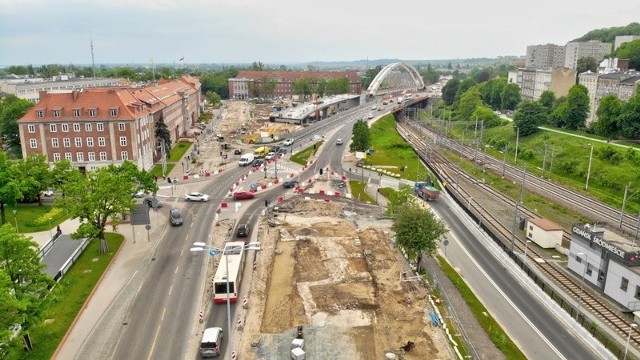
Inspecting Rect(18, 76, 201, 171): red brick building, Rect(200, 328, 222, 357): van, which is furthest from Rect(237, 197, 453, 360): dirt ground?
Rect(18, 76, 201, 171): red brick building

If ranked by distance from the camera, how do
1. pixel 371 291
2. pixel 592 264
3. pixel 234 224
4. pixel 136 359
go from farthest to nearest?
1. pixel 234 224
2. pixel 592 264
3. pixel 371 291
4. pixel 136 359

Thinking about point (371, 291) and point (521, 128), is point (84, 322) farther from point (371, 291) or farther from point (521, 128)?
point (521, 128)

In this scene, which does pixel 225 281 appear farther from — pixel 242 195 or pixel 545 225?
pixel 545 225

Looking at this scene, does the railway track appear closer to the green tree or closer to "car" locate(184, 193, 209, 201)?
"car" locate(184, 193, 209, 201)

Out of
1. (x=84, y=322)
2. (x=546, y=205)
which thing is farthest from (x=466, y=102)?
(x=84, y=322)

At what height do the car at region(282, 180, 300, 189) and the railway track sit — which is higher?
the car at region(282, 180, 300, 189)

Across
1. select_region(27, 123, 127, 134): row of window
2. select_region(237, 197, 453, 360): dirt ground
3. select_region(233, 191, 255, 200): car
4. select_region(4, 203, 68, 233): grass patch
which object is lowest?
select_region(237, 197, 453, 360): dirt ground
